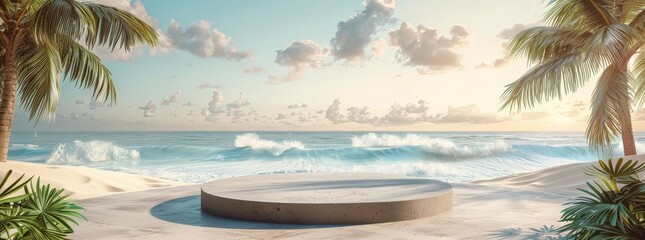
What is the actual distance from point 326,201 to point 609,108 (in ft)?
25.3

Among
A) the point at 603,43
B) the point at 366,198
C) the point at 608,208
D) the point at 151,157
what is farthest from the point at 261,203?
the point at 151,157

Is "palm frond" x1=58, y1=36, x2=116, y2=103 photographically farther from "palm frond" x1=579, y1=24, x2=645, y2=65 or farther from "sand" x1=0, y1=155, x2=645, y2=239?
"palm frond" x1=579, y1=24, x2=645, y2=65

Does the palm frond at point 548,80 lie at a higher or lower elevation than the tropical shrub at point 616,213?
higher

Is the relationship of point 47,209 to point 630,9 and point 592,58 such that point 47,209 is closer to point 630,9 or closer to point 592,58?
point 592,58

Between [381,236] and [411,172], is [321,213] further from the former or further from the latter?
[411,172]

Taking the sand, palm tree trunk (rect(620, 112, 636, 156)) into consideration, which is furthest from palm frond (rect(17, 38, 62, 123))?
palm tree trunk (rect(620, 112, 636, 156))

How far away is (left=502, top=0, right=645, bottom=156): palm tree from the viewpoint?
9.57m

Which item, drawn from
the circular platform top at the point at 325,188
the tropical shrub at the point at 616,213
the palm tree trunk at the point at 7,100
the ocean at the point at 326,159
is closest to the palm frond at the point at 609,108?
the circular platform top at the point at 325,188

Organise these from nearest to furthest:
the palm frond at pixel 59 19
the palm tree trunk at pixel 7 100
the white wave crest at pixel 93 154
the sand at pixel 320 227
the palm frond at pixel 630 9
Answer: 1. the sand at pixel 320 227
2. the palm frond at pixel 59 19
3. the palm tree trunk at pixel 7 100
4. the palm frond at pixel 630 9
5. the white wave crest at pixel 93 154

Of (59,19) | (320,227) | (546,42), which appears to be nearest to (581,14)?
(546,42)

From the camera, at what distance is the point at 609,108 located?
1002 cm

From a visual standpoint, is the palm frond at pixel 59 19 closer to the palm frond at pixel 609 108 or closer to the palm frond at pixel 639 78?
the palm frond at pixel 609 108

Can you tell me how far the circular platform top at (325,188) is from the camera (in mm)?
5820

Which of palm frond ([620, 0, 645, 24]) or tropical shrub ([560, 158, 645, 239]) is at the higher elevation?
palm frond ([620, 0, 645, 24])
